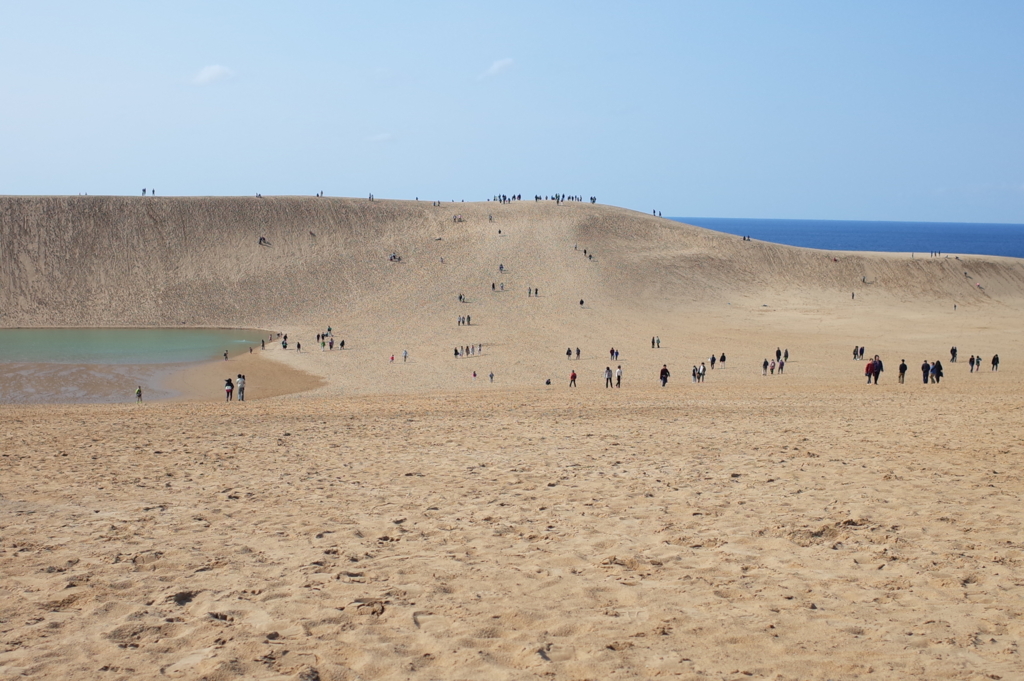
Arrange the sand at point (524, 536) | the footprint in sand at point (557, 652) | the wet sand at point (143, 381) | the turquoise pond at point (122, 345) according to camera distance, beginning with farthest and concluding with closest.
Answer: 1. the turquoise pond at point (122, 345)
2. the wet sand at point (143, 381)
3. the sand at point (524, 536)
4. the footprint in sand at point (557, 652)

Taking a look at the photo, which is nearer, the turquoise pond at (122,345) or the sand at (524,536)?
the sand at (524,536)

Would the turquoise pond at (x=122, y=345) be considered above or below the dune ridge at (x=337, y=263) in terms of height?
below

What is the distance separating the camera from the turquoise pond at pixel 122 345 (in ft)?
151

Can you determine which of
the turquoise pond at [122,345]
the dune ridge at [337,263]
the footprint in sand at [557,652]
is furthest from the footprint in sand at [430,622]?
the dune ridge at [337,263]

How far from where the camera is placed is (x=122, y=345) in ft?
172

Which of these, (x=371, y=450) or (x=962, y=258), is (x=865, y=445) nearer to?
(x=371, y=450)

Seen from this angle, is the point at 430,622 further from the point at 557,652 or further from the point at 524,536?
the point at 524,536

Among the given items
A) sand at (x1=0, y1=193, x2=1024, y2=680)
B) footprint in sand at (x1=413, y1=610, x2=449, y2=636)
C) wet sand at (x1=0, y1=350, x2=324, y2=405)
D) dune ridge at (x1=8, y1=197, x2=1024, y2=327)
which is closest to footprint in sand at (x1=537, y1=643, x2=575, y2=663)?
sand at (x1=0, y1=193, x2=1024, y2=680)

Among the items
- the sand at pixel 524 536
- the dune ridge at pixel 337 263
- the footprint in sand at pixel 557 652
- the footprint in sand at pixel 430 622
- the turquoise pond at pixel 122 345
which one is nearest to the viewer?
the footprint in sand at pixel 557 652

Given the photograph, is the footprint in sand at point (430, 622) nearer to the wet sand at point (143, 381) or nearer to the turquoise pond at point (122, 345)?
the wet sand at point (143, 381)

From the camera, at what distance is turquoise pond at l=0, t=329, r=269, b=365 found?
45906 millimetres

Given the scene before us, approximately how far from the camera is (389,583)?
284 inches

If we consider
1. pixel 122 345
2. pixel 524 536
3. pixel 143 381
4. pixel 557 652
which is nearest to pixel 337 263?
pixel 122 345

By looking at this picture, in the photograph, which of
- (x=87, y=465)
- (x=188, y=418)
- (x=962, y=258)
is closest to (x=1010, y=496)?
(x=87, y=465)
